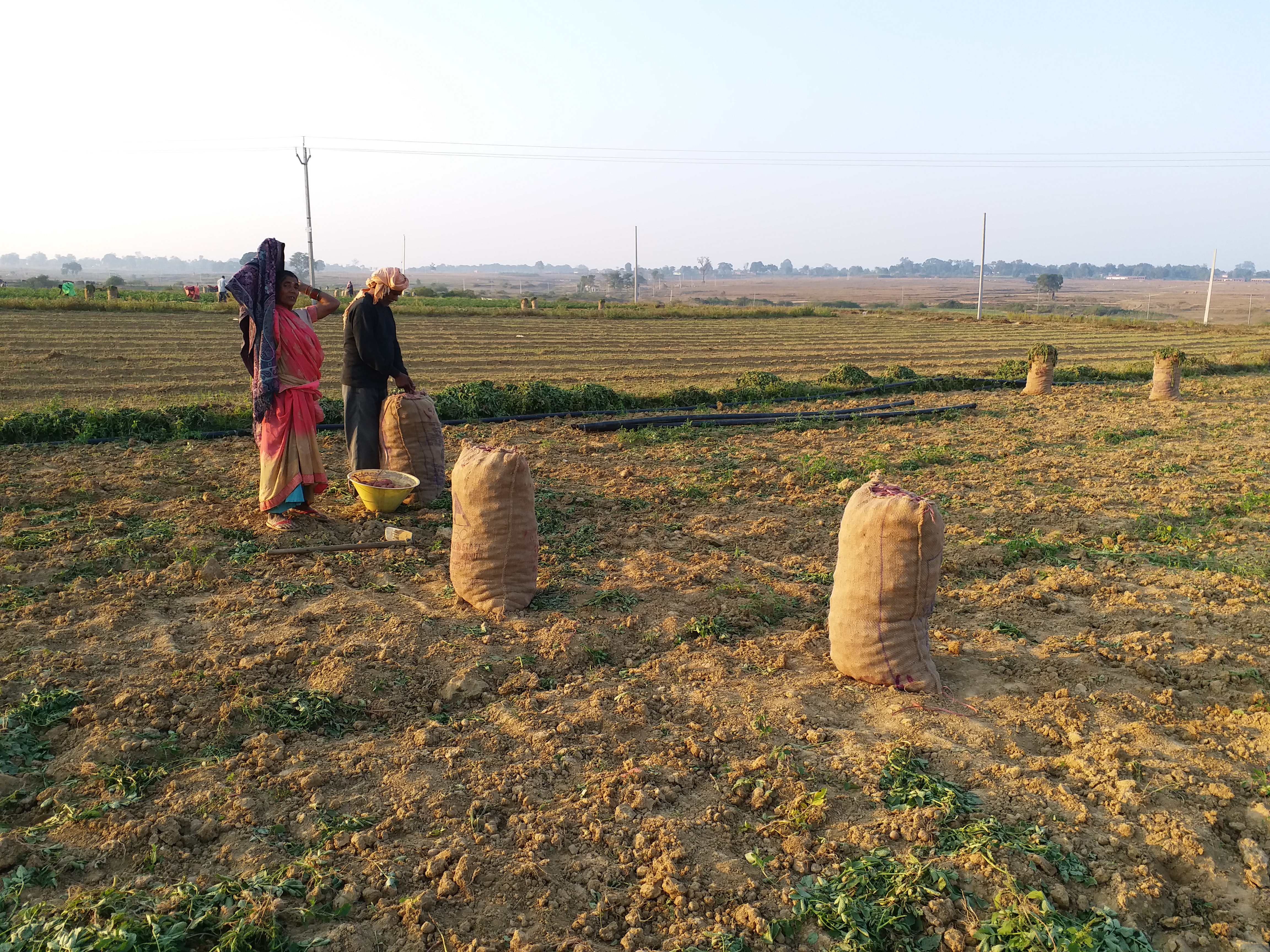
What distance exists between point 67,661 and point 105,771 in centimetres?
108

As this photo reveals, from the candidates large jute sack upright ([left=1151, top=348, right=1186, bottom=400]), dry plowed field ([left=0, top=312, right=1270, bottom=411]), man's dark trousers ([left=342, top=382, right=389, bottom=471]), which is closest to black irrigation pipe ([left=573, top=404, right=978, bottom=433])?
dry plowed field ([left=0, top=312, right=1270, bottom=411])

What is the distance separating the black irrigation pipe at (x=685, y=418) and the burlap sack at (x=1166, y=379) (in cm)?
472

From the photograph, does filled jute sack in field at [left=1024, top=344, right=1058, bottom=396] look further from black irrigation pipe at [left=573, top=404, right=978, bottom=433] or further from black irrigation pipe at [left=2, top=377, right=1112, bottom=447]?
black irrigation pipe at [left=573, top=404, right=978, bottom=433]

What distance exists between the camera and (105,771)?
317cm

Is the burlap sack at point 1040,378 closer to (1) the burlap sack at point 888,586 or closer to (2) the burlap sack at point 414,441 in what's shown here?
(2) the burlap sack at point 414,441

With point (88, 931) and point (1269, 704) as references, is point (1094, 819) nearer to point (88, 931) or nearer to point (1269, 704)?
point (1269, 704)

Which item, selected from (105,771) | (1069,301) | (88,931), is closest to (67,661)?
(105,771)

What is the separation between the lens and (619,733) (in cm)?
358

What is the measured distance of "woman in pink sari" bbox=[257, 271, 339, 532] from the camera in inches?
231

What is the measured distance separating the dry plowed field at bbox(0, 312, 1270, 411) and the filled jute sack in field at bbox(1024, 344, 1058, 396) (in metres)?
3.57

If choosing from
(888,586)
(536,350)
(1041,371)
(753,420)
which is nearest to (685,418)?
(753,420)

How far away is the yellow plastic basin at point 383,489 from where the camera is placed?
6.03m

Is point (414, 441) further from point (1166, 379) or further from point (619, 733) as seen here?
point (1166, 379)

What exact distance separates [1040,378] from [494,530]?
11.8m
